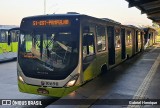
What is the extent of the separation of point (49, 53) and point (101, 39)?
9.91ft

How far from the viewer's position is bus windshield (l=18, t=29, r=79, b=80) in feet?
26.0

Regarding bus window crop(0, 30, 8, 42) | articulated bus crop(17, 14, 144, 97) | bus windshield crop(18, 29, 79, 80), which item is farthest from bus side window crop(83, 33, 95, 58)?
bus window crop(0, 30, 8, 42)

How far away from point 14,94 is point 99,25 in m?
4.04

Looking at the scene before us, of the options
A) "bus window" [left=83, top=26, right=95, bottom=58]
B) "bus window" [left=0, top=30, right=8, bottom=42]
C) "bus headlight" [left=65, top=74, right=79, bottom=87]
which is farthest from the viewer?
"bus window" [left=0, top=30, right=8, bottom=42]

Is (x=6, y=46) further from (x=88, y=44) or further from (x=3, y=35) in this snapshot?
(x=88, y=44)

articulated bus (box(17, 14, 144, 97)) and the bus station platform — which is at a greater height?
articulated bus (box(17, 14, 144, 97))

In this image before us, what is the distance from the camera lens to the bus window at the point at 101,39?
33.0 ft

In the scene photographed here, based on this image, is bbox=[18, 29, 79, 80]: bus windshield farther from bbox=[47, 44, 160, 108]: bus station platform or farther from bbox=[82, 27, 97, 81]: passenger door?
bbox=[47, 44, 160, 108]: bus station platform

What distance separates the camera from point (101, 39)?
34.4 ft

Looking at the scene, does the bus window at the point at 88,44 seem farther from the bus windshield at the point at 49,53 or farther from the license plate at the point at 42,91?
the license plate at the point at 42,91

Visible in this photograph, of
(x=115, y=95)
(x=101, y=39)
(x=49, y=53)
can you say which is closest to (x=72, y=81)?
(x=49, y=53)

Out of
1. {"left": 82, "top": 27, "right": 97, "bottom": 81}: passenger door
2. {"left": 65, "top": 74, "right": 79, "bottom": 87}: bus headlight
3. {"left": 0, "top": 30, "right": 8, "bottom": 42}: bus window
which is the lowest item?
{"left": 65, "top": 74, "right": 79, "bottom": 87}: bus headlight

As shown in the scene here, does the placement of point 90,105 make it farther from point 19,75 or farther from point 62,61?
point 19,75

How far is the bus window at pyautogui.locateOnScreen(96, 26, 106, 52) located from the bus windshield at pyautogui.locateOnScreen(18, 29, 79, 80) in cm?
220
